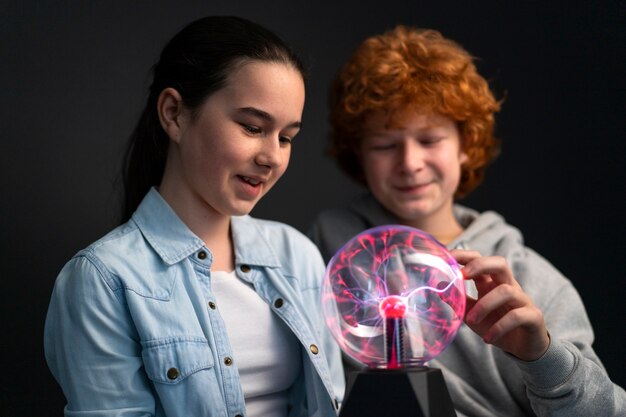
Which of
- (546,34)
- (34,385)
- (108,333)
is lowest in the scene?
(34,385)

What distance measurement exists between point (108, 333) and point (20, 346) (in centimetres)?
67

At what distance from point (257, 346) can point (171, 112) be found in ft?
1.77

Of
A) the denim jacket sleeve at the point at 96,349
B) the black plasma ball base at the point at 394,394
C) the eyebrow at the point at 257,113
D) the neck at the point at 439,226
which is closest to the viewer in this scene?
the black plasma ball base at the point at 394,394

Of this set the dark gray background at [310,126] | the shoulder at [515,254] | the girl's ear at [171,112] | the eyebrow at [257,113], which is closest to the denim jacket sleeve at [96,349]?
the girl's ear at [171,112]

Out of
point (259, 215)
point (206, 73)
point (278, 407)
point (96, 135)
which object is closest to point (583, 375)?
point (278, 407)

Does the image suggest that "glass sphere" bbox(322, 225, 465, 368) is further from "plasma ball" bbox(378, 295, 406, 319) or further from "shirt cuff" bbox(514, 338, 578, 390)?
"shirt cuff" bbox(514, 338, 578, 390)

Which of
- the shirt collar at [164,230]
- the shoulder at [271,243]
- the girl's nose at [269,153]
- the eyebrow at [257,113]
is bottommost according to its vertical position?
the shoulder at [271,243]

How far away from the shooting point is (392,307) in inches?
55.3

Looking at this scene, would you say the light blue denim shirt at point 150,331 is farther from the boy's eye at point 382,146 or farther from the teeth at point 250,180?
the boy's eye at point 382,146

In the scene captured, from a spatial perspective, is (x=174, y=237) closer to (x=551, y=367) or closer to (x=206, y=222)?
(x=206, y=222)

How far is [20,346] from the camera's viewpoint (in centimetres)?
212

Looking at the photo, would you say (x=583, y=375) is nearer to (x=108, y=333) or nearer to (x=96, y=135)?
(x=108, y=333)

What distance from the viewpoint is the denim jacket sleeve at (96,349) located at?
1545 millimetres

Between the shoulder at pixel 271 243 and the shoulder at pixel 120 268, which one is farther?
the shoulder at pixel 271 243
